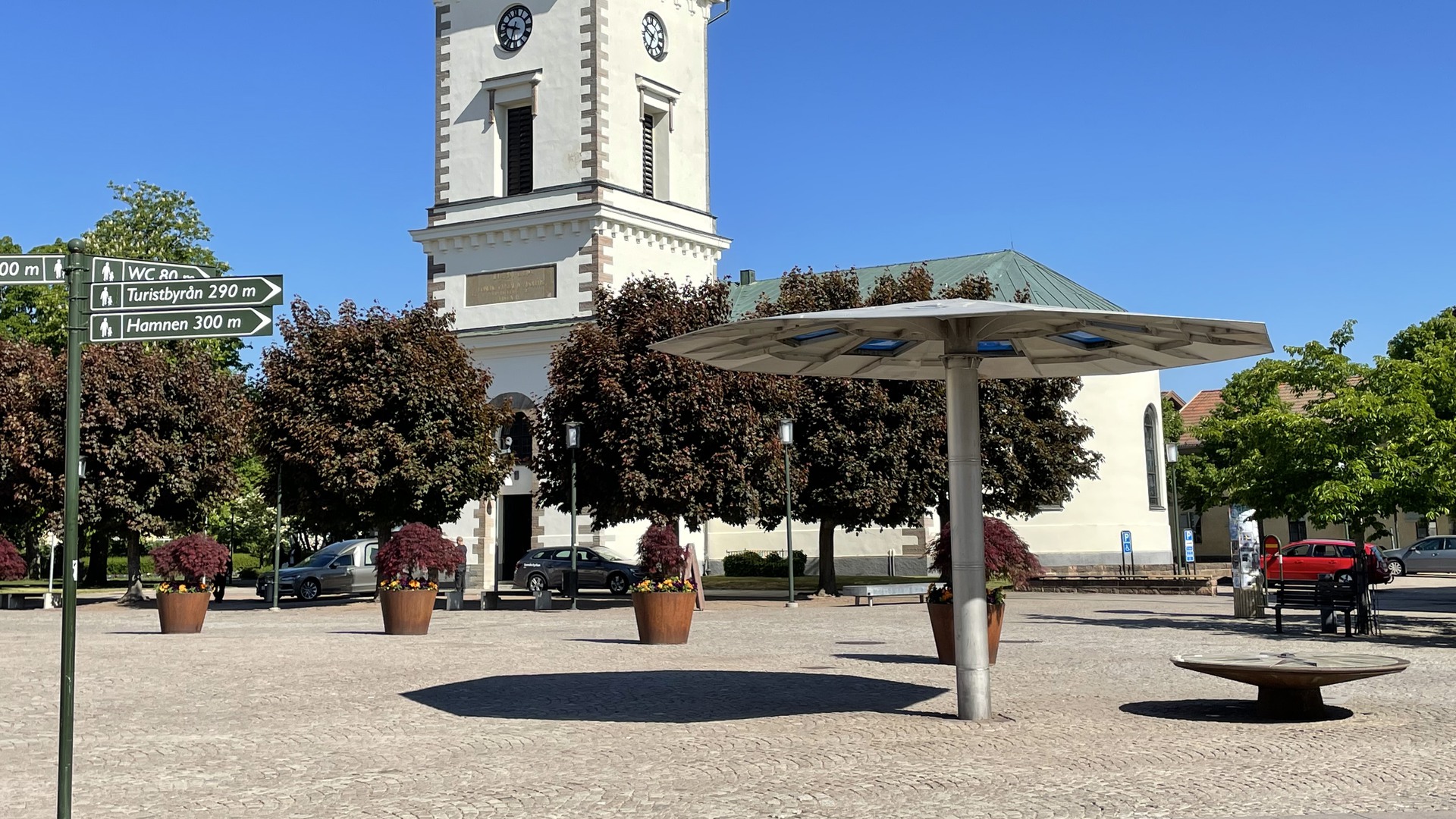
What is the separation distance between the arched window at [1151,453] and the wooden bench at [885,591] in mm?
15085

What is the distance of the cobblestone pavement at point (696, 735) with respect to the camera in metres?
7.59

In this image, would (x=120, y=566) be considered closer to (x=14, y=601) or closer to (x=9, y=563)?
(x=14, y=601)

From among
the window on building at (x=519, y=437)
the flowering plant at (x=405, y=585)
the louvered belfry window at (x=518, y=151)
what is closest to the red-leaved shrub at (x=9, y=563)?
the window on building at (x=519, y=437)

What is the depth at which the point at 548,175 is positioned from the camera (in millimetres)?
41219

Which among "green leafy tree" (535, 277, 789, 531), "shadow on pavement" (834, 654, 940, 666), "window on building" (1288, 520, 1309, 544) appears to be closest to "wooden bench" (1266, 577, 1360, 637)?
"shadow on pavement" (834, 654, 940, 666)

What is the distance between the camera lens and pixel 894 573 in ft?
151

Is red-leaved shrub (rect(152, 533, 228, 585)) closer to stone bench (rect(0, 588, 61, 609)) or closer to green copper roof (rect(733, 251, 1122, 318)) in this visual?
stone bench (rect(0, 588, 61, 609))

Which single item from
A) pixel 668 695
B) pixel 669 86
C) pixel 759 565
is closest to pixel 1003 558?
pixel 668 695

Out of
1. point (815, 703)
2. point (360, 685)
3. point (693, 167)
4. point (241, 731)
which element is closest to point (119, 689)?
point (360, 685)

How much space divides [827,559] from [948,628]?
65.8 feet

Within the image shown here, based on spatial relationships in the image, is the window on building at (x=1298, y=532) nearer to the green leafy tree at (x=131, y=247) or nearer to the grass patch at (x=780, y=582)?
Answer: the grass patch at (x=780, y=582)

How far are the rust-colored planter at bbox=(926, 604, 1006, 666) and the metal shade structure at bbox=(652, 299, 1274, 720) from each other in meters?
3.31

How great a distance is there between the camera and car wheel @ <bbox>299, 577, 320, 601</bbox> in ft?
120

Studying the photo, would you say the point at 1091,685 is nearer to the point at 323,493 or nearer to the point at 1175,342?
the point at 1175,342
